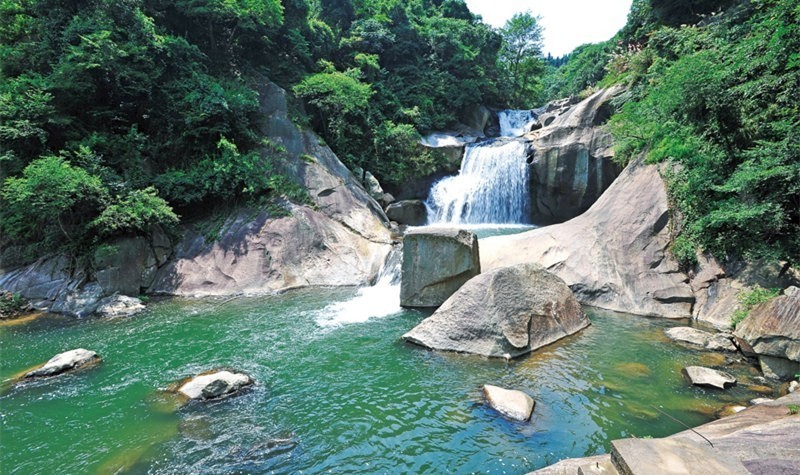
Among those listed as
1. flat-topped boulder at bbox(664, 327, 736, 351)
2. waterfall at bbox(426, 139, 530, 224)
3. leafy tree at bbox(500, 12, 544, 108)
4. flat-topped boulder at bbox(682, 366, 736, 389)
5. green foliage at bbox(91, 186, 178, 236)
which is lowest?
flat-topped boulder at bbox(682, 366, 736, 389)

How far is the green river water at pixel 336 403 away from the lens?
16.1 ft

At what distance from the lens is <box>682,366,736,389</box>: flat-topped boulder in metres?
6.07

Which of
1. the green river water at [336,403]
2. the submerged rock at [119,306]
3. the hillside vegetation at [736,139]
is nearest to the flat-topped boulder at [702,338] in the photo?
the green river water at [336,403]

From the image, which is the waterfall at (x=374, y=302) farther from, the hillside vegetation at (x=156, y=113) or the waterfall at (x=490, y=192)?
the waterfall at (x=490, y=192)

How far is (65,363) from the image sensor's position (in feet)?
24.6

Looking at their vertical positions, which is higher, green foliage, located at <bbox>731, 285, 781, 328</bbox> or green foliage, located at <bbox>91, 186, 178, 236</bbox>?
green foliage, located at <bbox>91, 186, 178, 236</bbox>

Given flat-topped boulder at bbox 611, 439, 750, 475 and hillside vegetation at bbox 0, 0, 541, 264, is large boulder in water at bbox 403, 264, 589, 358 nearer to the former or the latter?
flat-topped boulder at bbox 611, 439, 750, 475

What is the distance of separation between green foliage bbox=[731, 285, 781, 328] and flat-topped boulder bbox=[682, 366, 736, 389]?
217cm

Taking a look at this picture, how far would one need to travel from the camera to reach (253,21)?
1908cm

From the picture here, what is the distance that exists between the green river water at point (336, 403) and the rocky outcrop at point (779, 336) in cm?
43

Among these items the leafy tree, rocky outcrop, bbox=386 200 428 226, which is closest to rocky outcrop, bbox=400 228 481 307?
rocky outcrop, bbox=386 200 428 226

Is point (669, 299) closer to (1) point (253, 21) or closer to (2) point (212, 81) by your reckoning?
(2) point (212, 81)

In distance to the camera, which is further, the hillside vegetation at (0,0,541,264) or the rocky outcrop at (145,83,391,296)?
the rocky outcrop at (145,83,391,296)

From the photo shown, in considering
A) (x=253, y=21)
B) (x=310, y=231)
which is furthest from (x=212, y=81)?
(x=310, y=231)
